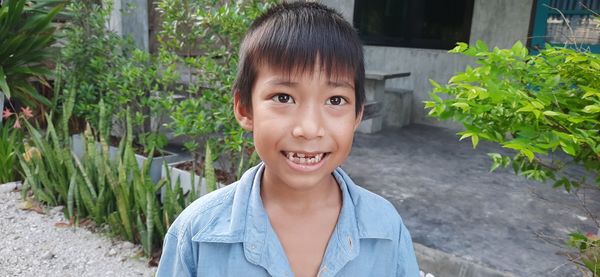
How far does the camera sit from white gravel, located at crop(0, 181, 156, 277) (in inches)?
108

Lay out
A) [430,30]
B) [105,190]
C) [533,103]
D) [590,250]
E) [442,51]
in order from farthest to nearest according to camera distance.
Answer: [430,30]
[442,51]
[105,190]
[590,250]
[533,103]

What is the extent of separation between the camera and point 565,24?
545 centimetres

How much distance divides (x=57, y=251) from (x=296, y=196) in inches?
88.9

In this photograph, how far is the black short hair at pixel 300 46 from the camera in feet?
3.64

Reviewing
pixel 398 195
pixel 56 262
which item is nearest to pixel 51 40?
pixel 56 262

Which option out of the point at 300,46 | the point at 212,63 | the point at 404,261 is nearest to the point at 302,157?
the point at 300,46

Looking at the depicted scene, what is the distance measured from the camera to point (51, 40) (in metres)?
4.61

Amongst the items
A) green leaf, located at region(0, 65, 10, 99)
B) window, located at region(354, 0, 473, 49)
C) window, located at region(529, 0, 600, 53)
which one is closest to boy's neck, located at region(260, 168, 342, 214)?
green leaf, located at region(0, 65, 10, 99)

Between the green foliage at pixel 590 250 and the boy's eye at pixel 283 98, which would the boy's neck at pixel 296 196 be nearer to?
the boy's eye at pixel 283 98

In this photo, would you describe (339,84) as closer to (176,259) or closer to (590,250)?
(176,259)

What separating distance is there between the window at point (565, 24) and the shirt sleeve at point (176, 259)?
5.04 meters

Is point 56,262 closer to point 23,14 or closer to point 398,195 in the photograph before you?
point 398,195

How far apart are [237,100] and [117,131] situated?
12.5 ft

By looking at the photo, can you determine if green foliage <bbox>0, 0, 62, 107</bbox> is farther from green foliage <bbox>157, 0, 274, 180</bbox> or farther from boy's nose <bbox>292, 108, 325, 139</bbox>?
boy's nose <bbox>292, 108, 325, 139</bbox>
